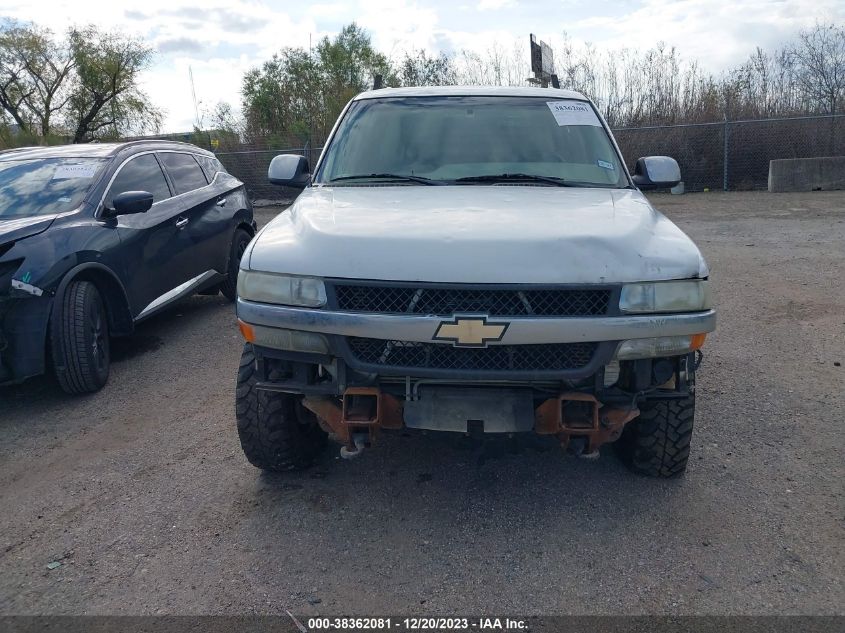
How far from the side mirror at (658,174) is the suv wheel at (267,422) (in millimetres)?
2500

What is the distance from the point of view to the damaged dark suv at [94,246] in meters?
4.35

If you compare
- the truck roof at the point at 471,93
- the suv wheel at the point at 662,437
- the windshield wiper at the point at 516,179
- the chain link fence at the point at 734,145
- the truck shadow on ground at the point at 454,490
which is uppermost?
the truck roof at the point at 471,93

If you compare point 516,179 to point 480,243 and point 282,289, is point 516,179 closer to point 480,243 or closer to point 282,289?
point 480,243

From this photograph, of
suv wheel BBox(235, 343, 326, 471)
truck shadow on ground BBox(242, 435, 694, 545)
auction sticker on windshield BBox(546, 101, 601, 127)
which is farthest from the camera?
auction sticker on windshield BBox(546, 101, 601, 127)

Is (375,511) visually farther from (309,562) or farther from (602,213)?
(602,213)

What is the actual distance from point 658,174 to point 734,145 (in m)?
15.2

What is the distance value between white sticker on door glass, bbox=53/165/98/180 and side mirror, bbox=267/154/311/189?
6.22 feet

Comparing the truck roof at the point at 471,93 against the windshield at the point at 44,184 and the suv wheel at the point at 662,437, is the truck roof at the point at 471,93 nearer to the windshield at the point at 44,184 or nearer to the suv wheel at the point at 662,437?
the suv wheel at the point at 662,437

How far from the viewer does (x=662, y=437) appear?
3189mm

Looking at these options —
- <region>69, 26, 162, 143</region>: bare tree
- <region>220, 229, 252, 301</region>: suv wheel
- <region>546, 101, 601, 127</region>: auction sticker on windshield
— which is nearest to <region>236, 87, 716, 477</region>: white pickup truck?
<region>546, 101, 601, 127</region>: auction sticker on windshield

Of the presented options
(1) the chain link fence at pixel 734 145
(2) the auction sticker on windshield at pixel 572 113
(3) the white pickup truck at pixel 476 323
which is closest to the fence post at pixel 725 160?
(1) the chain link fence at pixel 734 145

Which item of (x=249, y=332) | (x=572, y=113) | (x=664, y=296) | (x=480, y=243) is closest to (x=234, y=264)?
(x=572, y=113)

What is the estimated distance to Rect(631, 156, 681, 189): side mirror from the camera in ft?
13.8

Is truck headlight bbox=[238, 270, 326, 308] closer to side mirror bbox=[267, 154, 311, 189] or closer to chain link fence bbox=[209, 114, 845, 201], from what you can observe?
side mirror bbox=[267, 154, 311, 189]
